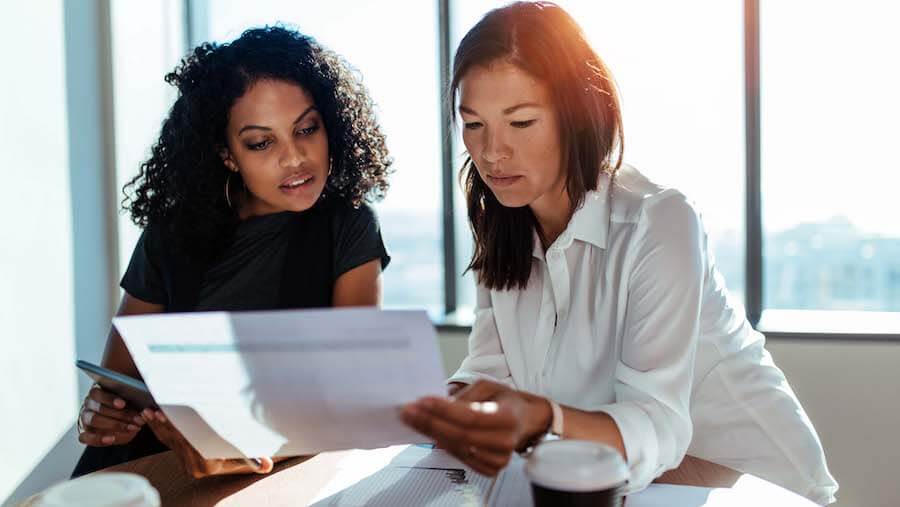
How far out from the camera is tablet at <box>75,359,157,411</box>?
1.10 meters

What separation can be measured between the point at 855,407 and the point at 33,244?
2.63 metres

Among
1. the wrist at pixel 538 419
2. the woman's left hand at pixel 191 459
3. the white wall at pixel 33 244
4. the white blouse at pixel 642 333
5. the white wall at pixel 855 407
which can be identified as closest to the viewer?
the wrist at pixel 538 419

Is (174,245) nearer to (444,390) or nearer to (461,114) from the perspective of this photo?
(461,114)

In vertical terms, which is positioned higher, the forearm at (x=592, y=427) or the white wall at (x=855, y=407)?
the forearm at (x=592, y=427)

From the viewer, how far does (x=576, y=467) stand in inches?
29.6

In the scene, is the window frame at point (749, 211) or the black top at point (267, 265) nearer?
the black top at point (267, 265)

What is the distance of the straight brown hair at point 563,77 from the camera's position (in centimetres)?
134

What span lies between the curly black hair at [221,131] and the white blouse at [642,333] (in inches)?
20.6

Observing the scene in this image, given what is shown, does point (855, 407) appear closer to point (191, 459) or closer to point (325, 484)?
point (325, 484)

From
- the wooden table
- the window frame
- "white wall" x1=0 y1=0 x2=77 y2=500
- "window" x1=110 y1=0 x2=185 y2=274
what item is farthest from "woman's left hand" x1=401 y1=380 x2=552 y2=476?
"window" x1=110 y1=0 x2=185 y2=274

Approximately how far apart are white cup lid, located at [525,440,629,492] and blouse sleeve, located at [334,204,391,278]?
95 cm

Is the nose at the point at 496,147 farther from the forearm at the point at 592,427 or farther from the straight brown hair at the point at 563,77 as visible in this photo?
the forearm at the point at 592,427

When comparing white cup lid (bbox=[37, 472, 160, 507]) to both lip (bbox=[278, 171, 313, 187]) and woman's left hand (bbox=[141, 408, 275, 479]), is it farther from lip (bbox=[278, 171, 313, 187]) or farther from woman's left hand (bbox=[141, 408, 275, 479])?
lip (bbox=[278, 171, 313, 187])

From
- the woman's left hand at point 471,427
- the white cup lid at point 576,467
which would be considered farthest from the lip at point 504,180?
the white cup lid at point 576,467
